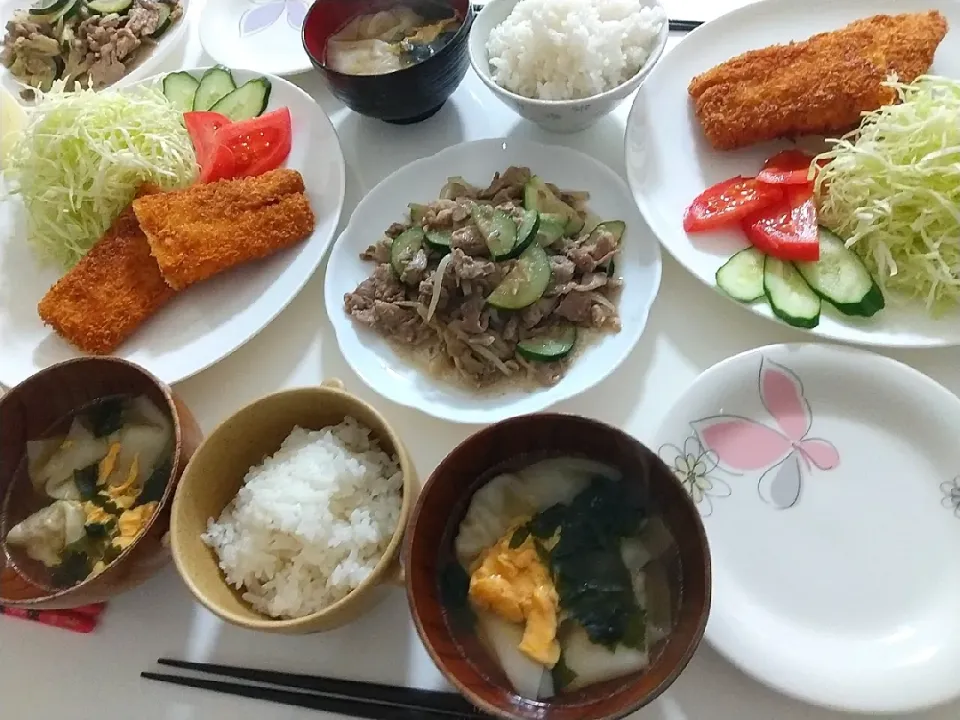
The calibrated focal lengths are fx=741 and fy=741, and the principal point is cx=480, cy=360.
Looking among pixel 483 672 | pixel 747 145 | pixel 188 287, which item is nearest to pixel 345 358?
pixel 188 287

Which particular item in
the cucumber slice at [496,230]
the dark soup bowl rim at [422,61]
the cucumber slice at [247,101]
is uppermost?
the dark soup bowl rim at [422,61]

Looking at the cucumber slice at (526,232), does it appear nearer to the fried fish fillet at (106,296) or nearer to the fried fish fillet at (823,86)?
the fried fish fillet at (823,86)

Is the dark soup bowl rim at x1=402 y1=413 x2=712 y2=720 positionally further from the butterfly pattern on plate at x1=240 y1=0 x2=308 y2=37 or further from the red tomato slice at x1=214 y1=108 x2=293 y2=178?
the butterfly pattern on plate at x1=240 y1=0 x2=308 y2=37

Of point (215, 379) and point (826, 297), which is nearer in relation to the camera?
point (826, 297)

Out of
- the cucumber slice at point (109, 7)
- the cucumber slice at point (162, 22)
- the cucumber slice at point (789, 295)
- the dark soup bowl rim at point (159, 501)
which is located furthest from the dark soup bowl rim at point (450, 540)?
the cucumber slice at point (109, 7)

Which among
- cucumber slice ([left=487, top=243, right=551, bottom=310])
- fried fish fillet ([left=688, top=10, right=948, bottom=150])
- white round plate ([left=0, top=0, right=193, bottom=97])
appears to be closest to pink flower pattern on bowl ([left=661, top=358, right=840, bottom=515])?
cucumber slice ([left=487, top=243, right=551, bottom=310])

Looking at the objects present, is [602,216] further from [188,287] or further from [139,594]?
[139,594]
